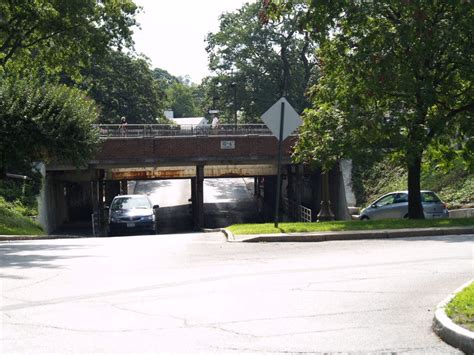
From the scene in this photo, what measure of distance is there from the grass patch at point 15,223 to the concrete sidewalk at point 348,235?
10.7m

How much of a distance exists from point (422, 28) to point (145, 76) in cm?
4822

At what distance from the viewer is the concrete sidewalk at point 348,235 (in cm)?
1783

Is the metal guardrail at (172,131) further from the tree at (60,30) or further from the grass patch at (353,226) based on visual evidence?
the grass patch at (353,226)

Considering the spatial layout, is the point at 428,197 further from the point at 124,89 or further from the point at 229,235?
the point at 124,89

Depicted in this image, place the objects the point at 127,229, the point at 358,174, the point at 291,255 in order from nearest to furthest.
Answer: the point at 291,255 → the point at 127,229 → the point at 358,174

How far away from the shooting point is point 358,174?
43.1 meters

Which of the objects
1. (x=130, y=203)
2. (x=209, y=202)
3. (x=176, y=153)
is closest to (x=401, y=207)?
(x=130, y=203)

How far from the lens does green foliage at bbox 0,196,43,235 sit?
27.0 meters

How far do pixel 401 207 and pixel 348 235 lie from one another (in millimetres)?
10502

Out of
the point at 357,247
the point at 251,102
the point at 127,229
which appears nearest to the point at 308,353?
the point at 357,247

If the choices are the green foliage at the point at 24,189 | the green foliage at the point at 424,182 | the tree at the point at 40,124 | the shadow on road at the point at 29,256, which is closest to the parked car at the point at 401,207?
the green foliage at the point at 424,182

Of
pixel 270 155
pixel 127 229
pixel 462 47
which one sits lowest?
pixel 127 229

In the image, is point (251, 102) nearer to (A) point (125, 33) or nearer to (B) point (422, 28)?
(A) point (125, 33)

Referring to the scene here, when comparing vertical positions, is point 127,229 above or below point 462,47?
below
